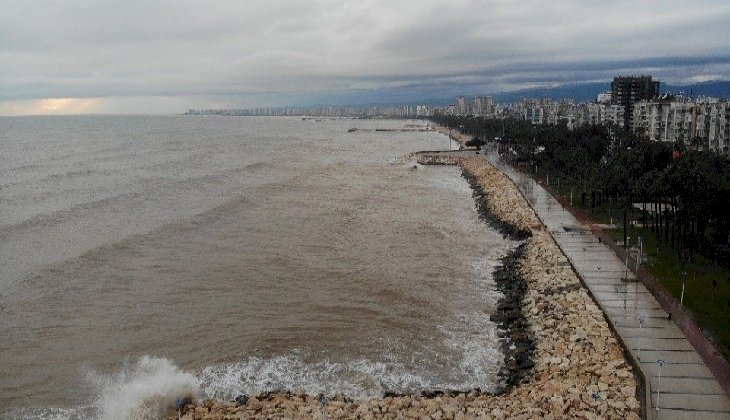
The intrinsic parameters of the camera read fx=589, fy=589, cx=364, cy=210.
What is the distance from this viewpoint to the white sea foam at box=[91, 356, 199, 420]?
48.0 ft

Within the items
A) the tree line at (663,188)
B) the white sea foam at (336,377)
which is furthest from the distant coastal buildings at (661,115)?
the white sea foam at (336,377)

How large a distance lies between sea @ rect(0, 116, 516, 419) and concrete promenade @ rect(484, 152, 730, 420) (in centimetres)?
369

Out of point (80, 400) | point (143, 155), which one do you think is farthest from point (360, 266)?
point (143, 155)

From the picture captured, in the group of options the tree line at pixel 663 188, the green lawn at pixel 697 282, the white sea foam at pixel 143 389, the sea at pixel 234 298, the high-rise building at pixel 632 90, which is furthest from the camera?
the high-rise building at pixel 632 90

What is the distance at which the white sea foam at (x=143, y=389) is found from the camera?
14641mm

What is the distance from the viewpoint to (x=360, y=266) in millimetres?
26875

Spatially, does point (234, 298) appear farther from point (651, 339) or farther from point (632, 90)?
point (632, 90)

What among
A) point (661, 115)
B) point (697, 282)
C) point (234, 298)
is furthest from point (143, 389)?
point (661, 115)

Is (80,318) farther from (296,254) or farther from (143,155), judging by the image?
(143,155)

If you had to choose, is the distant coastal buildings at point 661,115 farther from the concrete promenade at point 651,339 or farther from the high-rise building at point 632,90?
the concrete promenade at point 651,339

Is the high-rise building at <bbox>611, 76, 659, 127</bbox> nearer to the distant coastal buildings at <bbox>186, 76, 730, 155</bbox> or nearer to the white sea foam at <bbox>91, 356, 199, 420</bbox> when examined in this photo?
the distant coastal buildings at <bbox>186, 76, 730, 155</bbox>

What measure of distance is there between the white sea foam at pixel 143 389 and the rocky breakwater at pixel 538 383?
32.9 inches

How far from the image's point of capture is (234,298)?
74.1ft

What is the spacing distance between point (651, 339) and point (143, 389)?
45.4 feet
